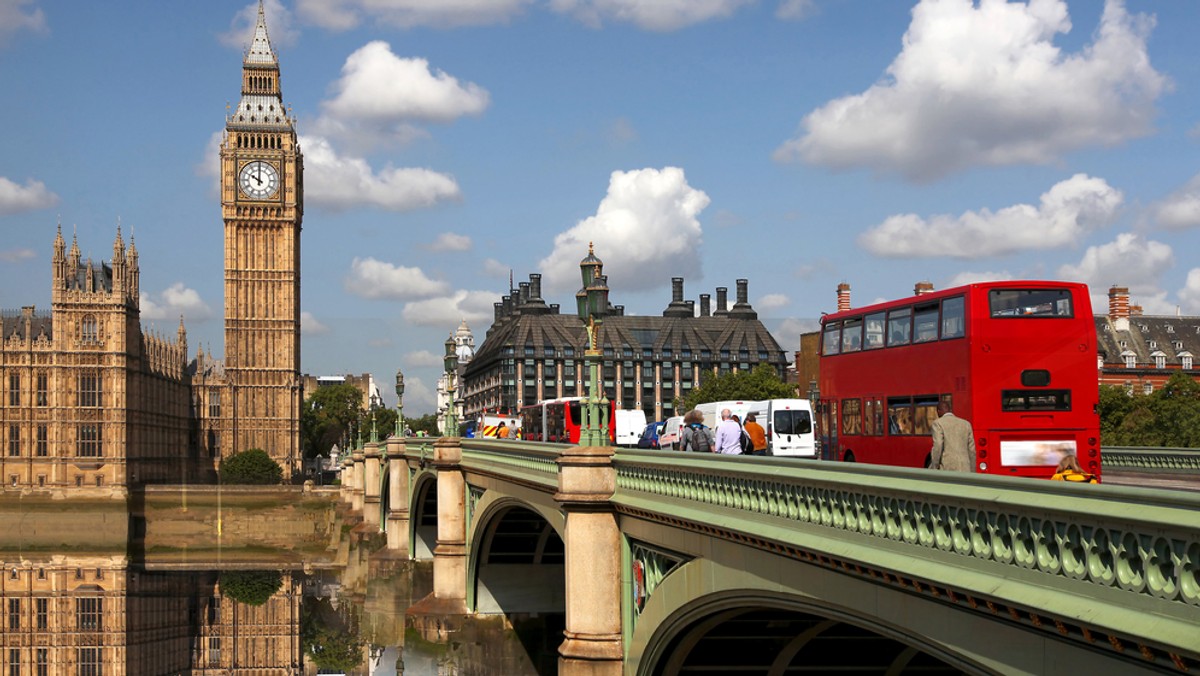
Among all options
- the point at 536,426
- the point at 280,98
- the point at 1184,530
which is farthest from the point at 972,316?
the point at 280,98

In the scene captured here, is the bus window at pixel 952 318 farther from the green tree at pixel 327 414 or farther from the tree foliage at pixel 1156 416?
the green tree at pixel 327 414

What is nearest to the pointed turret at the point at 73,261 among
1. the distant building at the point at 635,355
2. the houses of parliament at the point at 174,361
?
the houses of parliament at the point at 174,361

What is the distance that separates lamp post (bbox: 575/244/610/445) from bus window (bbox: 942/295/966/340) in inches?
256

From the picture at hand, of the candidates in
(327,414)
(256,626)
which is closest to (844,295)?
(256,626)

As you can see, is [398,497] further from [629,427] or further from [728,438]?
[728,438]

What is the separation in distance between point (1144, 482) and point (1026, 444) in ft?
12.8

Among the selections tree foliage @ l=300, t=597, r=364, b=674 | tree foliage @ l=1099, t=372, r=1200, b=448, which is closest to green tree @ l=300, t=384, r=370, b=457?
tree foliage @ l=1099, t=372, r=1200, b=448

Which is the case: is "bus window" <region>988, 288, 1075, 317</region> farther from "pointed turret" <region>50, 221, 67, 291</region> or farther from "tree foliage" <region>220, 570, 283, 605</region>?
"pointed turret" <region>50, 221, 67, 291</region>

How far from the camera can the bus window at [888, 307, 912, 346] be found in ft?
90.2

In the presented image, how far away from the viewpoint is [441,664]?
44.0 m

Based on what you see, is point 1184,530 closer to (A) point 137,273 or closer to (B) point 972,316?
(B) point 972,316

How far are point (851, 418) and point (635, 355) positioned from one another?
14493cm

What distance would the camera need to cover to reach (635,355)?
17550 centimetres

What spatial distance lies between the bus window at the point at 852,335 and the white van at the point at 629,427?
36579 millimetres
